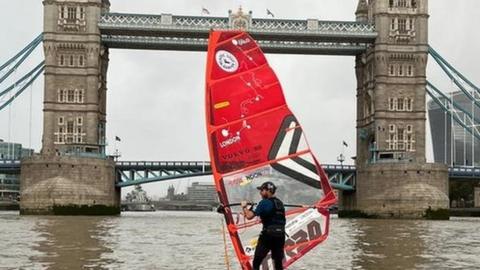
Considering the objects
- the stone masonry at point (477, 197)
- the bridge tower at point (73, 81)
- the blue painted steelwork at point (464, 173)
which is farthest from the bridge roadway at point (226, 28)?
the stone masonry at point (477, 197)

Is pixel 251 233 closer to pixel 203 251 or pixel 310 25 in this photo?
pixel 203 251

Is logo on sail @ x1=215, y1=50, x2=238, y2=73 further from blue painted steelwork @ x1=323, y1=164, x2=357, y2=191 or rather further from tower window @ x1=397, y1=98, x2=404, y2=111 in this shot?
blue painted steelwork @ x1=323, y1=164, x2=357, y2=191

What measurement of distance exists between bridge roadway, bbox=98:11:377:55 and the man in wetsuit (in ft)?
277

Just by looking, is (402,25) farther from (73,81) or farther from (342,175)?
(73,81)

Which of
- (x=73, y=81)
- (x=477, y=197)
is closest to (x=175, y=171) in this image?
(x=73, y=81)

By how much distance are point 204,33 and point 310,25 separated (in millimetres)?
12290

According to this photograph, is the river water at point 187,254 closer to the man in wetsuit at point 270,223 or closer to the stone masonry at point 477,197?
the man in wetsuit at point 270,223

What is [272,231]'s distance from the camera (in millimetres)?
16562

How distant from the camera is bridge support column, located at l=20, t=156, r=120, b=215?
300ft

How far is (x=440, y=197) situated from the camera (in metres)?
96.3

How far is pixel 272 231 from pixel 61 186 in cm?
7771

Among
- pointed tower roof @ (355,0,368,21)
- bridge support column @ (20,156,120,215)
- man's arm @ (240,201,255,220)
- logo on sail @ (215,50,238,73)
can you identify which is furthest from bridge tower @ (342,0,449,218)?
man's arm @ (240,201,255,220)

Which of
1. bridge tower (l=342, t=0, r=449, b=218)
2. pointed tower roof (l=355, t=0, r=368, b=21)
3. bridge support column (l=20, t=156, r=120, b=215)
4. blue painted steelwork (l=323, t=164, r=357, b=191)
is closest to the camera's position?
bridge support column (l=20, t=156, r=120, b=215)

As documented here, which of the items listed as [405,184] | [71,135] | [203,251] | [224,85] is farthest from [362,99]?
[224,85]
